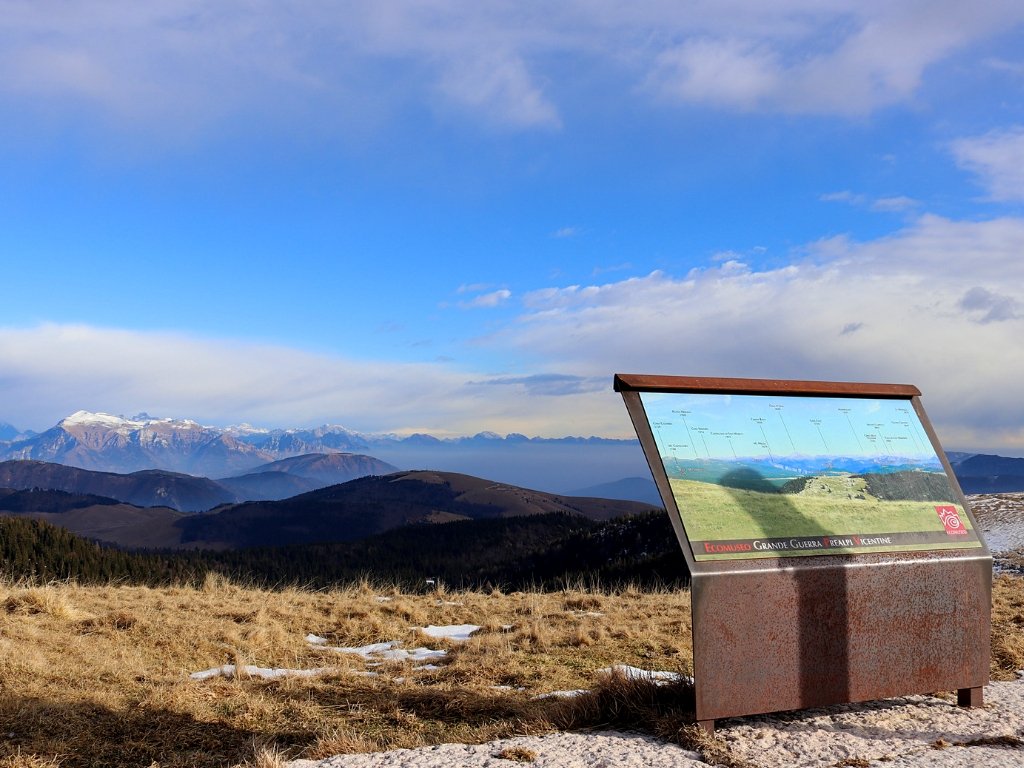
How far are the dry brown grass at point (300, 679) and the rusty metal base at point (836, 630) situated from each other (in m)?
0.61

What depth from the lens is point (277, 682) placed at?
24.1 ft

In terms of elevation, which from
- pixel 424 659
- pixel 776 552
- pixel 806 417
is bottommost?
pixel 424 659

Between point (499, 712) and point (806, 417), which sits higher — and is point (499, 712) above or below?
below

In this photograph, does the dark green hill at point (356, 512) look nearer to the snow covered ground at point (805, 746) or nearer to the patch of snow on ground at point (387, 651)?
the patch of snow on ground at point (387, 651)

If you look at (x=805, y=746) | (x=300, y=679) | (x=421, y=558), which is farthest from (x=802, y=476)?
(x=421, y=558)

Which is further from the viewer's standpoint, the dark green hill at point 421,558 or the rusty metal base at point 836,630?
the dark green hill at point 421,558

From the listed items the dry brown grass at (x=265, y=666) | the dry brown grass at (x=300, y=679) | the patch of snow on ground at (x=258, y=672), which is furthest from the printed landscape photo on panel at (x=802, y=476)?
the patch of snow on ground at (x=258, y=672)

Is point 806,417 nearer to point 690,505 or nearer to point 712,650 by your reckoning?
point 690,505

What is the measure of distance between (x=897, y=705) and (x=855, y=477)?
1.92 metres

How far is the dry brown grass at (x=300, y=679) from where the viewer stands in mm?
5484

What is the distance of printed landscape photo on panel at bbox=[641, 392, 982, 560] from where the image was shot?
5.29m

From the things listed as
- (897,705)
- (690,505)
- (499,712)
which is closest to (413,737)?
(499,712)

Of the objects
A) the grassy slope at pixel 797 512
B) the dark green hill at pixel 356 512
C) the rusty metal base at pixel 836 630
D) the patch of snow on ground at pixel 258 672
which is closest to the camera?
the rusty metal base at pixel 836 630

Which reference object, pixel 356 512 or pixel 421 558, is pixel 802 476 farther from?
pixel 356 512
